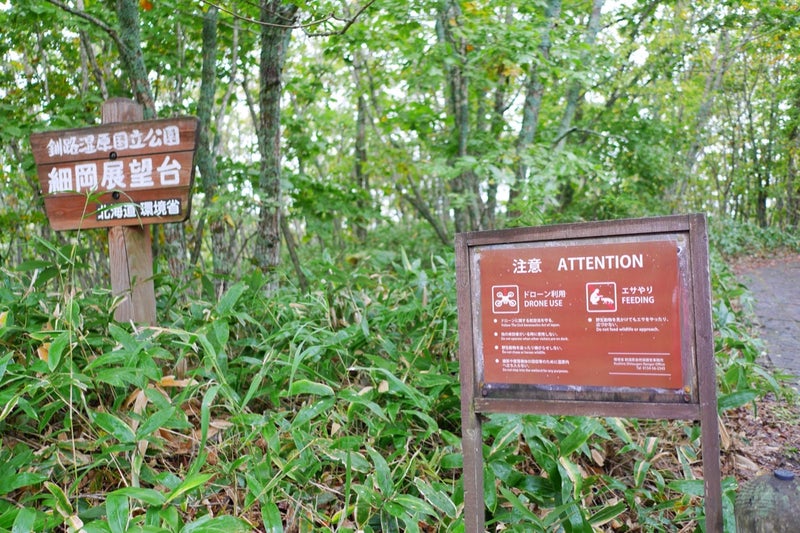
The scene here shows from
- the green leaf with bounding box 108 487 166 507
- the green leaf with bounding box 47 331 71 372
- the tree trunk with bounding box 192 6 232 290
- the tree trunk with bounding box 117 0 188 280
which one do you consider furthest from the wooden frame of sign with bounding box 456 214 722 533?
the tree trunk with bounding box 192 6 232 290

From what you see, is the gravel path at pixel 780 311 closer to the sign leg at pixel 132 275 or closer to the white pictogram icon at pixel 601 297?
the white pictogram icon at pixel 601 297

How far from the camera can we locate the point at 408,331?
12.9 feet

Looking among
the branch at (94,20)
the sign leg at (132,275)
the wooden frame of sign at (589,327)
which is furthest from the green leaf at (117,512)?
the branch at (94,20)

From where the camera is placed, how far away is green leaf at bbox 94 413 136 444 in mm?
2564

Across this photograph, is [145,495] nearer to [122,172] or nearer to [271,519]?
[271,519]

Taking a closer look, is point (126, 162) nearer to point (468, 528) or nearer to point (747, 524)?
point (468, 528)

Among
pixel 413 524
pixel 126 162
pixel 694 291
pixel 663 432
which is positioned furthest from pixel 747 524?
pixel 126 162

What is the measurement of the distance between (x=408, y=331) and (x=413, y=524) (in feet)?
5.33

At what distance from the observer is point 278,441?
2666 millimetres

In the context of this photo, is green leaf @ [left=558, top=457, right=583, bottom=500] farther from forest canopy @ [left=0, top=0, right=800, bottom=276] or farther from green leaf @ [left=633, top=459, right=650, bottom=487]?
forest canopy @ [left=0, top=0, right=800, bottom=276]

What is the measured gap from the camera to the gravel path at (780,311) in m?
5.17

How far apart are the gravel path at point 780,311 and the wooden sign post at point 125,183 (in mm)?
3899

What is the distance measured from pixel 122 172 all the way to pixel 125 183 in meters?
0.07

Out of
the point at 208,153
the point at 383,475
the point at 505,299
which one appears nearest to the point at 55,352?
the point at 383,475
